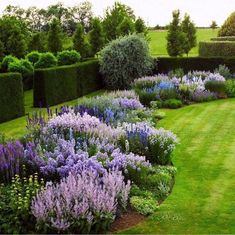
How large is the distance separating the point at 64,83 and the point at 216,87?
6.21 meters

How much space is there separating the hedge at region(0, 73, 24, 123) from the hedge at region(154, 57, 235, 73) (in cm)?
1204

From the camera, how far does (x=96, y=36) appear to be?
102 feet

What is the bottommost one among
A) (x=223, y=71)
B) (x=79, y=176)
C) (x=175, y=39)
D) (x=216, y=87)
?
(x=216, y=87)

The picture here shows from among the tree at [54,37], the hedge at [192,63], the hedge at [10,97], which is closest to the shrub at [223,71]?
the hedge at [192,63]

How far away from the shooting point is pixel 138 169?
8.05 m

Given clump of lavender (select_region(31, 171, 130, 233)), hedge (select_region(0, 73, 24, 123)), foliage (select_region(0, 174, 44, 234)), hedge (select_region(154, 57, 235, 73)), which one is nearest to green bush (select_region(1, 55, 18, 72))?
hedge (select_region(154, 57, 235, 73))

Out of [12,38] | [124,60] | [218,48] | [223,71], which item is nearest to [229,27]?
[218,48]

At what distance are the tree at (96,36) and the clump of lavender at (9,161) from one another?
23.3 metres

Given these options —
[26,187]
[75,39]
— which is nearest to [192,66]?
[75,39]

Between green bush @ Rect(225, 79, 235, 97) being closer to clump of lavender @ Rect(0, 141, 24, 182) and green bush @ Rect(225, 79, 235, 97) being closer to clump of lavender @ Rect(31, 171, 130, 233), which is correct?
clump of lavender @ Rect(0, 141, 24, 182)

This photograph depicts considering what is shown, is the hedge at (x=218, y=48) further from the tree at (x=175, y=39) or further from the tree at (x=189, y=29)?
the tree at (x=189, y=29)

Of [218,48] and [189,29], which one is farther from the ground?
[189,29]

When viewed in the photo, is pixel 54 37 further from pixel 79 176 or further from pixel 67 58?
pixel 79 176

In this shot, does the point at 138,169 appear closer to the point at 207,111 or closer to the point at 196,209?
the point at 196,209
